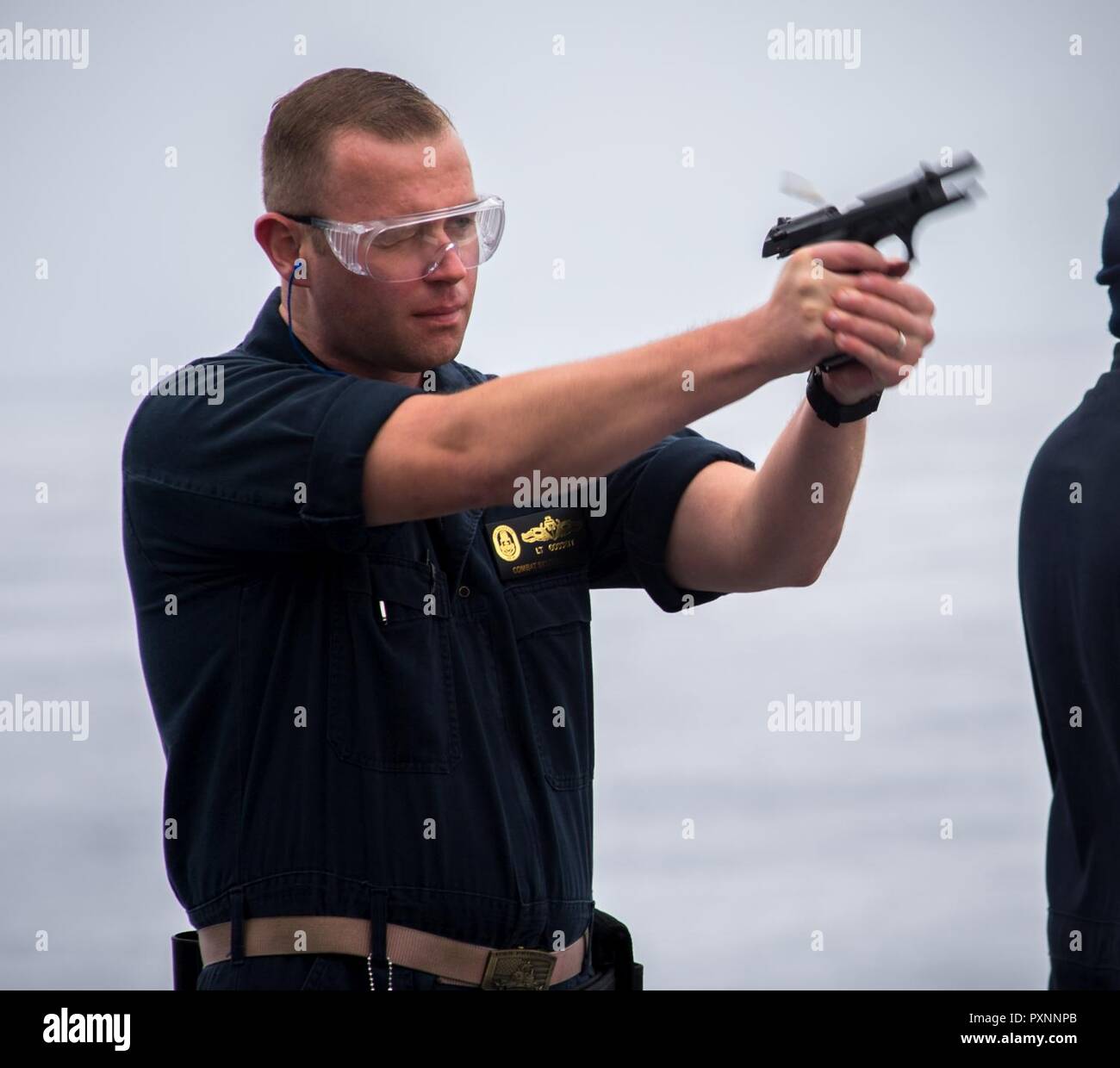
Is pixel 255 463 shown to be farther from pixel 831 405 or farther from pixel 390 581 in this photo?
pixel 831 405

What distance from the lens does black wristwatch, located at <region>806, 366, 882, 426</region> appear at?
1.43 meters

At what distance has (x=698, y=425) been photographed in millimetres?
4160

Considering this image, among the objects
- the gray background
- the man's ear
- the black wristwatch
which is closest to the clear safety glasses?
the man's ear

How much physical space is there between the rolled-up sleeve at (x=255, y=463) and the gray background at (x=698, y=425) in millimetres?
2133

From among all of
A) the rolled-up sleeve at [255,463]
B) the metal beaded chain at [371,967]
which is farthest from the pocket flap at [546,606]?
the metal beaded chain at [371,967]

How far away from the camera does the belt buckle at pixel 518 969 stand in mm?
1473

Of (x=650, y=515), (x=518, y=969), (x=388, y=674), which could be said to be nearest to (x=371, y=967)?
(x=518, y=969)

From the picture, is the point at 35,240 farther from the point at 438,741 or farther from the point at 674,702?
the point at 438,741

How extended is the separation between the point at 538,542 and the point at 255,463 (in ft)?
1.21

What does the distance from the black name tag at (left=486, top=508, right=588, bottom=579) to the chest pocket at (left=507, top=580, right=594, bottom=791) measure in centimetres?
3

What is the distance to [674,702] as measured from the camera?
12.5 ft

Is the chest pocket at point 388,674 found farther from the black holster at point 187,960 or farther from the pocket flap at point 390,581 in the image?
the black holster at point 187,960

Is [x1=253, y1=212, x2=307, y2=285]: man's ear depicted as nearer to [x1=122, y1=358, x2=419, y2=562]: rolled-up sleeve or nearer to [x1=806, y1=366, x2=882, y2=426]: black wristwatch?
[x1=122, y1=358, x2=419, y2=562]: rolled-up sleeve

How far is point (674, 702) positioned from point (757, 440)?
0.77 meters
